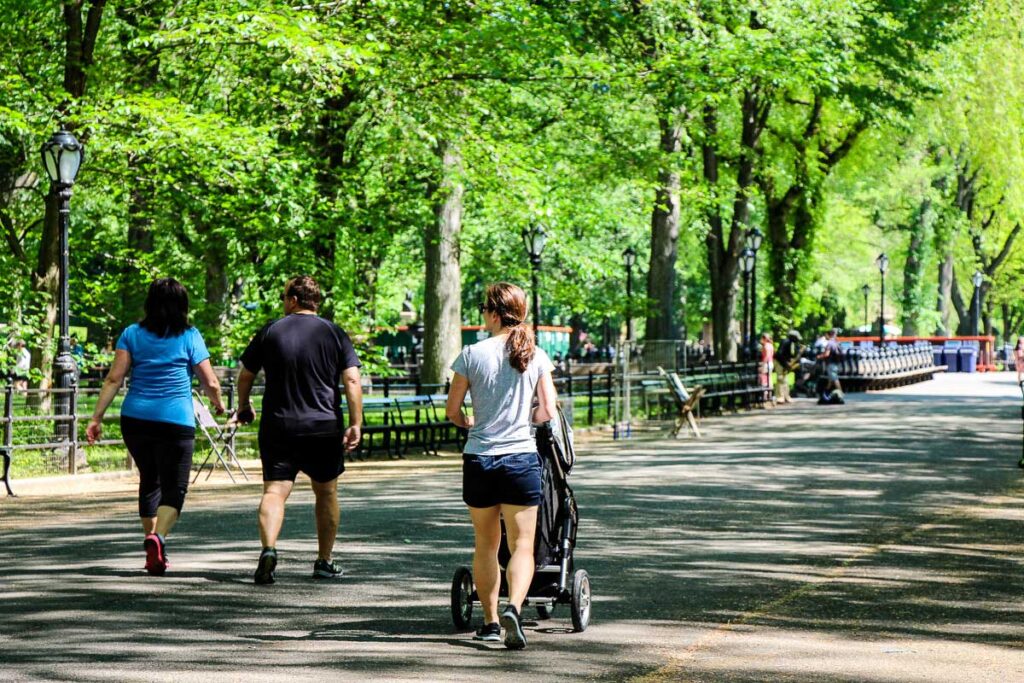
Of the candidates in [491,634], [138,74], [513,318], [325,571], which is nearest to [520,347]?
[513,318]

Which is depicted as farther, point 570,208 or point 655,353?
point 655,353

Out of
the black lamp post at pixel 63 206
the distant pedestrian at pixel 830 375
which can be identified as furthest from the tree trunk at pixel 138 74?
the distant pedestrian at pixel 830 375

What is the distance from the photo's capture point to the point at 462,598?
810 centimetres

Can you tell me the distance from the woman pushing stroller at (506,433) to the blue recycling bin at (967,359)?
60.9m

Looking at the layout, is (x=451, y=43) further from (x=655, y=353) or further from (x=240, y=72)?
(x=655, y=353)

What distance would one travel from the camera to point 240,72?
24.8m

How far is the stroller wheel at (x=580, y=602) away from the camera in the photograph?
7.99 m

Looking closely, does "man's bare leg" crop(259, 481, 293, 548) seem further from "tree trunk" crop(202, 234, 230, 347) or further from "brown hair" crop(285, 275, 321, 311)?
"tree trunk" crop(202, 234, 230, 347)

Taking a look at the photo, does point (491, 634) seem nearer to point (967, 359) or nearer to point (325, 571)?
point (325, 571)

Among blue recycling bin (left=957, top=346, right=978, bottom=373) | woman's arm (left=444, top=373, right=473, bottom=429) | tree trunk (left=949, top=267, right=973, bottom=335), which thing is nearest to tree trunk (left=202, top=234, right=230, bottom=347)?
woman's arm (left=444, top=373, right=473, bottom=429)

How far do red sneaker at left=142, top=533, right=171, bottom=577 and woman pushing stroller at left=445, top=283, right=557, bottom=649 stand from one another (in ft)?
10.6

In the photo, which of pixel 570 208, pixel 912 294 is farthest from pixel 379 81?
pixel 912 294

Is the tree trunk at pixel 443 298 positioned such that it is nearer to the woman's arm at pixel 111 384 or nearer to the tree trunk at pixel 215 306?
the tree trunk at pixel 215 306

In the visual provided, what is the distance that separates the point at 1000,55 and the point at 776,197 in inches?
316
